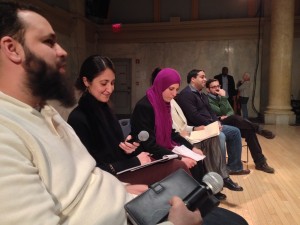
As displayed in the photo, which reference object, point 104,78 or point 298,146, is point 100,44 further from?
point 104,78

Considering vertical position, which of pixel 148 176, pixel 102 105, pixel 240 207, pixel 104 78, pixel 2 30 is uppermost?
pixel 2 30

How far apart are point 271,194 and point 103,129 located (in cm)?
224

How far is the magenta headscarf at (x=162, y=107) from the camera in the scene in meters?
2.62

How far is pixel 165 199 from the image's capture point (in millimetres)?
1104

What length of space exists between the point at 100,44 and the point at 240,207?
9.55 meters

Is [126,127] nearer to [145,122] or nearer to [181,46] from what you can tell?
[145,122]

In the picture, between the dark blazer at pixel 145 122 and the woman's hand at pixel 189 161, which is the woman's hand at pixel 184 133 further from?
the woman's hand at pixel 189 161

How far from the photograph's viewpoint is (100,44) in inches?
447

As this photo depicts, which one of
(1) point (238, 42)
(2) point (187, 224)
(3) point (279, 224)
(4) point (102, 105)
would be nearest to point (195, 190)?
(2) point (187, 224)

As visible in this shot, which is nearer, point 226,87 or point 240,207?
point 240,207

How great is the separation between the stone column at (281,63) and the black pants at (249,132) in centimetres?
475

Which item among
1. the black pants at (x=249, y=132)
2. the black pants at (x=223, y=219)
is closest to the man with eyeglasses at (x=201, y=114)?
the black pants at (x=249, y=132)

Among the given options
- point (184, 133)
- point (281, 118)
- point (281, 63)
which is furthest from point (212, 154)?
point (281, 63)

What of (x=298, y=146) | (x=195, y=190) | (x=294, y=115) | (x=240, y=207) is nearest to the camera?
(x=195, y=190)
